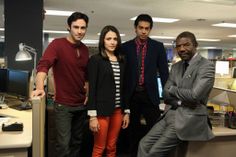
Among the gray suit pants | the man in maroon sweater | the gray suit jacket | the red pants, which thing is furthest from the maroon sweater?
the gray suit jacket

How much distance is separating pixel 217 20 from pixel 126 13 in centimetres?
268

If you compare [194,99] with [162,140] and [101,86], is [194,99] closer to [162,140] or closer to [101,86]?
[162,140]

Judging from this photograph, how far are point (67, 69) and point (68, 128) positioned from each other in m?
0.48

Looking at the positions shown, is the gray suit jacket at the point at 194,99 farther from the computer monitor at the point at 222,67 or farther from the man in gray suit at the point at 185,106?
the computer monitor at the point at 222,67

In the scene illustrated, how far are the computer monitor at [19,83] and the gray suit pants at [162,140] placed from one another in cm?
148

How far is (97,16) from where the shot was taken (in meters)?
7.61

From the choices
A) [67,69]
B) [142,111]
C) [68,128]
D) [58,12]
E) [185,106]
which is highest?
[58,12]

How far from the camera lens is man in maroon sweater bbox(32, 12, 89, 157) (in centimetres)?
226

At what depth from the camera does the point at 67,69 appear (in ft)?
7.43

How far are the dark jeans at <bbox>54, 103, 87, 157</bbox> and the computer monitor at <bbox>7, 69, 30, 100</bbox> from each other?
0.87m

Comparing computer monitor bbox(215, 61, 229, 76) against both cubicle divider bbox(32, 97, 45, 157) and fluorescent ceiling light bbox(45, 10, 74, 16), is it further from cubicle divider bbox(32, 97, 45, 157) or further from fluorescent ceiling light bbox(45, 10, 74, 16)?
cubicle divider bbox(32, 97, 45, 157)

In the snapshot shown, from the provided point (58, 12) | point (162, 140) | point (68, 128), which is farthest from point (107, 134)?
point (58, 12)

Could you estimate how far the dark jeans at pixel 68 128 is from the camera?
2297 mm

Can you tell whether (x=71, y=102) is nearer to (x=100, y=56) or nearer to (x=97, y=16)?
(x=100, y=56)
